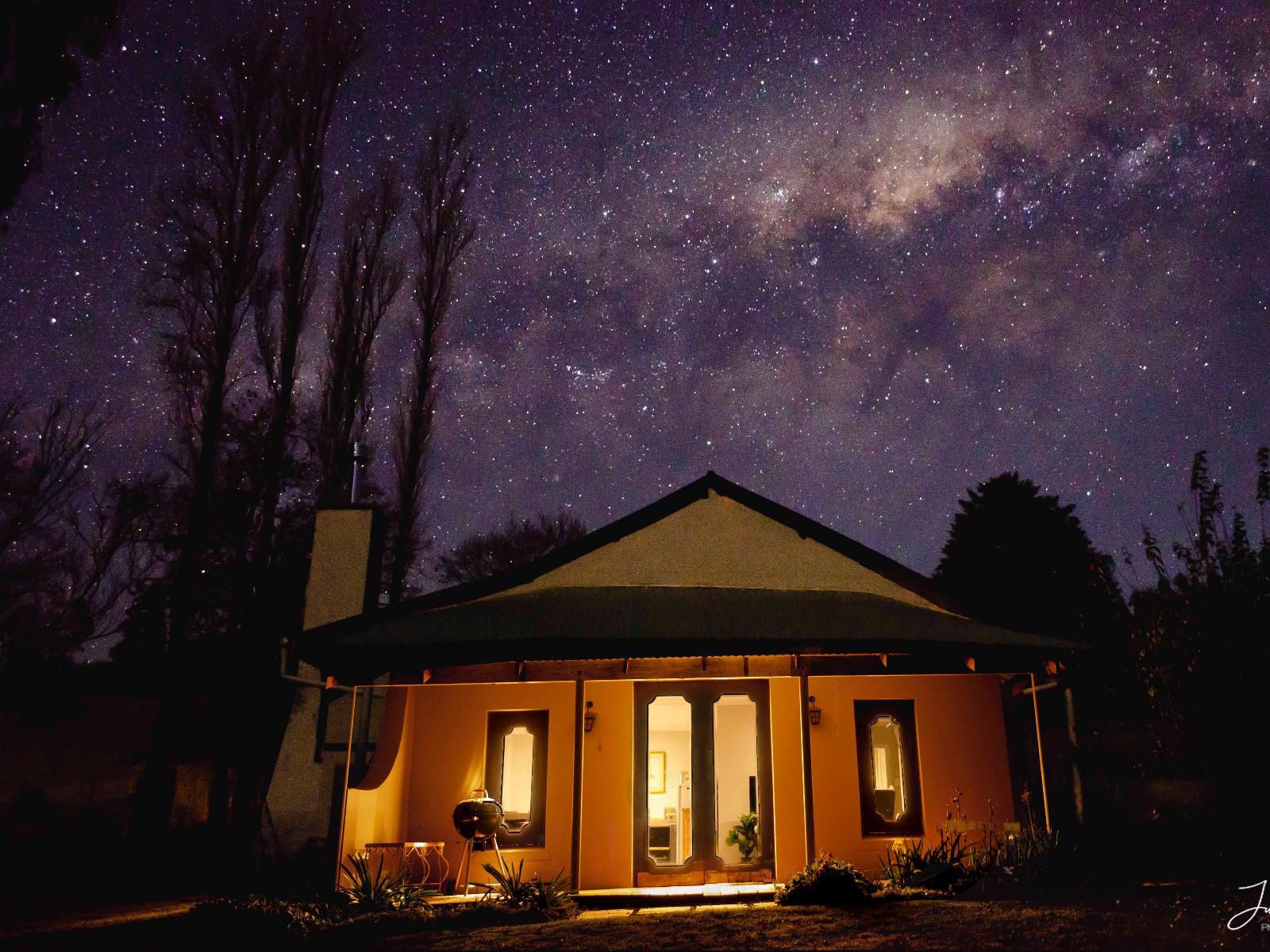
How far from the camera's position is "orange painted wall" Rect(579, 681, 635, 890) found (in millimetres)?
10562

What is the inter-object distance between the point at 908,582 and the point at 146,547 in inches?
702

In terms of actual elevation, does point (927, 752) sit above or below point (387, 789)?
above

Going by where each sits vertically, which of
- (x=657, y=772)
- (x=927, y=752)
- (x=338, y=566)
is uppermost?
(x=338, y=566)

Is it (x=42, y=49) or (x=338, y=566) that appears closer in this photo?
(x=42, y=49)

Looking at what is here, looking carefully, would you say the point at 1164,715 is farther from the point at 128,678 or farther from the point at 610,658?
the point at 128,678

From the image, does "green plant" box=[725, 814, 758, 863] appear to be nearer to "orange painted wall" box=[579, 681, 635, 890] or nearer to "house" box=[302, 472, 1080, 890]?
"house" box=[302, 472, 1080, 890]

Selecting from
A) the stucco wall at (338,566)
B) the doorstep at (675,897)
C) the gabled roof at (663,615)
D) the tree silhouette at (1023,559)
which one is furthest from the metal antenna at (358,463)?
the tree silhouette at (1023,559)

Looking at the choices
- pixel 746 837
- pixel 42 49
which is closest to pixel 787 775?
pixel 746 837

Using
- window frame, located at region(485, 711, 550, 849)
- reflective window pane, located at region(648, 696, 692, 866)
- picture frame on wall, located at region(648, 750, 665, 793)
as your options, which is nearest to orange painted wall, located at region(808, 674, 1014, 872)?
reflective window pane, located at region(648, 696, 692, 866)

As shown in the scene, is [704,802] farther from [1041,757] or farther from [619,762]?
[1041,757]

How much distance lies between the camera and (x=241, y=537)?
1945cm

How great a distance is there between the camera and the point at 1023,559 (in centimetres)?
2069

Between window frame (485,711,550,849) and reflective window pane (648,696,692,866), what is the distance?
2684 mm

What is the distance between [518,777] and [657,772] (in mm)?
3875
